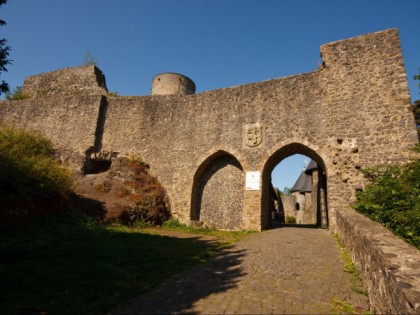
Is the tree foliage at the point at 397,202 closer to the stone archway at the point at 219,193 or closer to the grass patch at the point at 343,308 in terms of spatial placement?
the grass patch at the point at 343,308

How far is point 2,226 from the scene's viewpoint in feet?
20.6

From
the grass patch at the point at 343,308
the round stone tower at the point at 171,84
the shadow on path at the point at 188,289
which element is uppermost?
the round stone tower at the point at 171,84

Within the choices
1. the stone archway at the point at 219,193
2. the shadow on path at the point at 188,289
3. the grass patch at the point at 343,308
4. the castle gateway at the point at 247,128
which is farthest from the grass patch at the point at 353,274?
the stone archway at the point at 219,193

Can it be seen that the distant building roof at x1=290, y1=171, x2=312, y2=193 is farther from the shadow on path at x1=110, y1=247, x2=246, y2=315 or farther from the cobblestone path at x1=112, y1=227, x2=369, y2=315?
the shadow on path at x1=110, y1=247, x2=246, y2=315

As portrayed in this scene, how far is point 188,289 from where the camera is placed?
4.15 meters

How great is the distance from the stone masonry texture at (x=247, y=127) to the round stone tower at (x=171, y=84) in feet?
16.1

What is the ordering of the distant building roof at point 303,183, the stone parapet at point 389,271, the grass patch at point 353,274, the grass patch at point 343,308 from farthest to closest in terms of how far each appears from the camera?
the distant building roof at point 303,183 → the grass patch at point 353,274 → the grass patch at point 343,308 → the stone parapet at point 389,271

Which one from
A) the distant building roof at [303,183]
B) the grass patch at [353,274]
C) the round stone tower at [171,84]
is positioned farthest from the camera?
the distant building roof at [303,183]

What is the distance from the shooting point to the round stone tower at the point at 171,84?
70.4 ft

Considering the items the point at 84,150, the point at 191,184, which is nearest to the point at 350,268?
the point at 191,184

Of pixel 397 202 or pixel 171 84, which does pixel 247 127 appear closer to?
pixel 397 202

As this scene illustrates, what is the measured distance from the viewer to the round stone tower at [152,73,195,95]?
2147 cm

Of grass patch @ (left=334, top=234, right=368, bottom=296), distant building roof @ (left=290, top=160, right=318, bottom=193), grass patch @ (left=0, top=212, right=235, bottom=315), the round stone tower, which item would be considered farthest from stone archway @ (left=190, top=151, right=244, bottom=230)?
distant building roof @ (left=290, top=160, right=318, bottom=193)

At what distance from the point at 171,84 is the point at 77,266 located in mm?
18437
